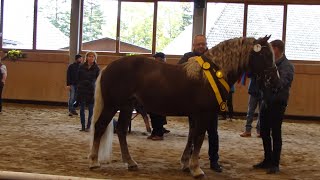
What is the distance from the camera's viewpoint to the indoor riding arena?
207 inches

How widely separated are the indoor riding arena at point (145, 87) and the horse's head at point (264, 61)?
2 centimetres

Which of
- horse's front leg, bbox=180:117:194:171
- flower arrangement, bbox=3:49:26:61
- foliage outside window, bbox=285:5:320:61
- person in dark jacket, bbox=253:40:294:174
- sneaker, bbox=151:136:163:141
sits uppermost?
foliage outside window, bbox=285:5:320:61

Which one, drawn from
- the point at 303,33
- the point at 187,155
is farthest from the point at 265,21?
the point at 187,155

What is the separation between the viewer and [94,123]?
17.9ft

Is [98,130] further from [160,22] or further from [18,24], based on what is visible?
[18,24]

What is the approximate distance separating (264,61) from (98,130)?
2.12 metres

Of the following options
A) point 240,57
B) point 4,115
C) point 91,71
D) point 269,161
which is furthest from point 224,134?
point 4,115

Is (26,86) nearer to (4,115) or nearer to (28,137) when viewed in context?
(4,115)

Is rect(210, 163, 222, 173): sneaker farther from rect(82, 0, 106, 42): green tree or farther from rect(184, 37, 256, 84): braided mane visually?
rect(82, 0, 106, 42): green tree

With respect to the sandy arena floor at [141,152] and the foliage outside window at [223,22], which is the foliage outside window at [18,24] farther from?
the foliage outside window at [223,22]

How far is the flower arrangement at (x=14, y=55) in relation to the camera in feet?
48.4

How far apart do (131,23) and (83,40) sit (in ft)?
5.75

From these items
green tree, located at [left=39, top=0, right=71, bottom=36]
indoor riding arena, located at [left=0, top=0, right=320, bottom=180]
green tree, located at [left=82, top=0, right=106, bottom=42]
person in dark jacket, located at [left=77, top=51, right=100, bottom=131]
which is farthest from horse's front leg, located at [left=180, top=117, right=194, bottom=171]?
green tree, located at [left=39, top=0, right=71, bottom=36]

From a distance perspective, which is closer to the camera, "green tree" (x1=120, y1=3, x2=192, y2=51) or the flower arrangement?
the flower arrangement
